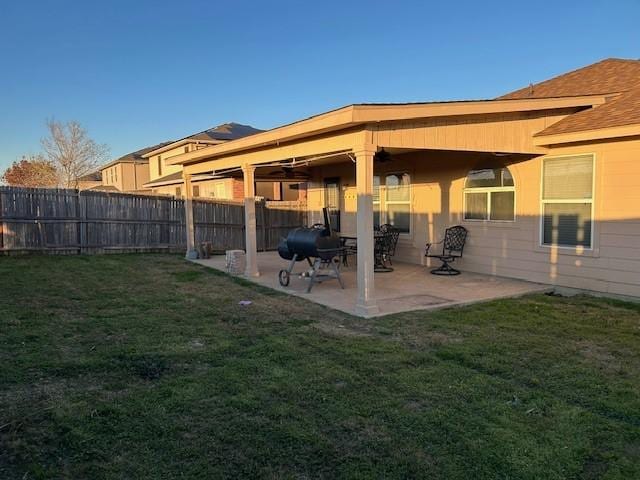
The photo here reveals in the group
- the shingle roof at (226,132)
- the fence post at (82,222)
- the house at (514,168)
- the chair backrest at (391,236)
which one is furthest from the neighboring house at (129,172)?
the chair backrest at (391,236)

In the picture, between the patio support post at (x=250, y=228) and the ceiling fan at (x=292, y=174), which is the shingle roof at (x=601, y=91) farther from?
the ceiling fan at (x=292, y=174)

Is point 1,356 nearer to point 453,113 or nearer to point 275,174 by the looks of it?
point 453,113

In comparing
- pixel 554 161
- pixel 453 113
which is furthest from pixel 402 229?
pixel 453 113

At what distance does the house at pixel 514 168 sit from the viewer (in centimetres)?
618

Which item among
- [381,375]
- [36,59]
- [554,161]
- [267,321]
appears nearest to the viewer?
[381,375]

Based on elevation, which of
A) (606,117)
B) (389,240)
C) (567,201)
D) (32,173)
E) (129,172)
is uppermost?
(32,173)

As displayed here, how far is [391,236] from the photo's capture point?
35.1 feet

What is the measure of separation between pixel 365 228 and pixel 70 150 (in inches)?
1324

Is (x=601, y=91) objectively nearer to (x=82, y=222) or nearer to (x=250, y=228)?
(x=250, y=228)

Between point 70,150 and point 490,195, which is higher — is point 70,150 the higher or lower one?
the higher one

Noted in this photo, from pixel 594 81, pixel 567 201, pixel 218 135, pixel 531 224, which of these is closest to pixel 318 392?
pixel 567 201

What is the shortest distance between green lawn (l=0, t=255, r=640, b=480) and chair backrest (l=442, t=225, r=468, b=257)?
2.98 meters

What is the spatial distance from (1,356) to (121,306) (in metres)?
2.33

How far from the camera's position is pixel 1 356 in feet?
14.8
